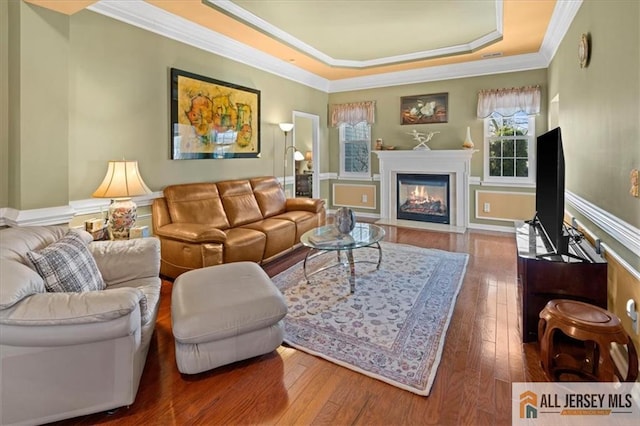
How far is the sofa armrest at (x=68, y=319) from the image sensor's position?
1.43 meters

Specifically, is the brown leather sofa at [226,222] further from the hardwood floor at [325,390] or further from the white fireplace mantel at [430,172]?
the white fireplace mantel at [430,172]

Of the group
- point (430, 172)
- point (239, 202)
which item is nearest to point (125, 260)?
point (239, 202)

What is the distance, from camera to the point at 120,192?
2.99 meters

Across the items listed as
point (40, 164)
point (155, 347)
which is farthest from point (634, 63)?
point (40, 164)

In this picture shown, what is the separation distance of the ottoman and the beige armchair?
252 mm

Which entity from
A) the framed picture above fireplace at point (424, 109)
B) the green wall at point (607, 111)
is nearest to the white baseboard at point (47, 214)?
the green wall at point (607, 111)

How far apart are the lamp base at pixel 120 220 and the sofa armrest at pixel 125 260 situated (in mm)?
590

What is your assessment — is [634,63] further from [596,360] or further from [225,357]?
[225,357]

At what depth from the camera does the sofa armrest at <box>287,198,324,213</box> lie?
489 centimetres

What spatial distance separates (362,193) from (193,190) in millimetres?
3701

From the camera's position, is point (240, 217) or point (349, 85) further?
point (349, 85)

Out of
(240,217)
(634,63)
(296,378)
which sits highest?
(634,63)

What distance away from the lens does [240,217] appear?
4.30 meters

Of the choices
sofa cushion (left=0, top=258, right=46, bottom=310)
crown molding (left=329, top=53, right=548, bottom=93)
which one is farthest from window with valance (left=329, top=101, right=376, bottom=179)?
sofa cushion (left=0, top=258, right=46, bottom=310)
